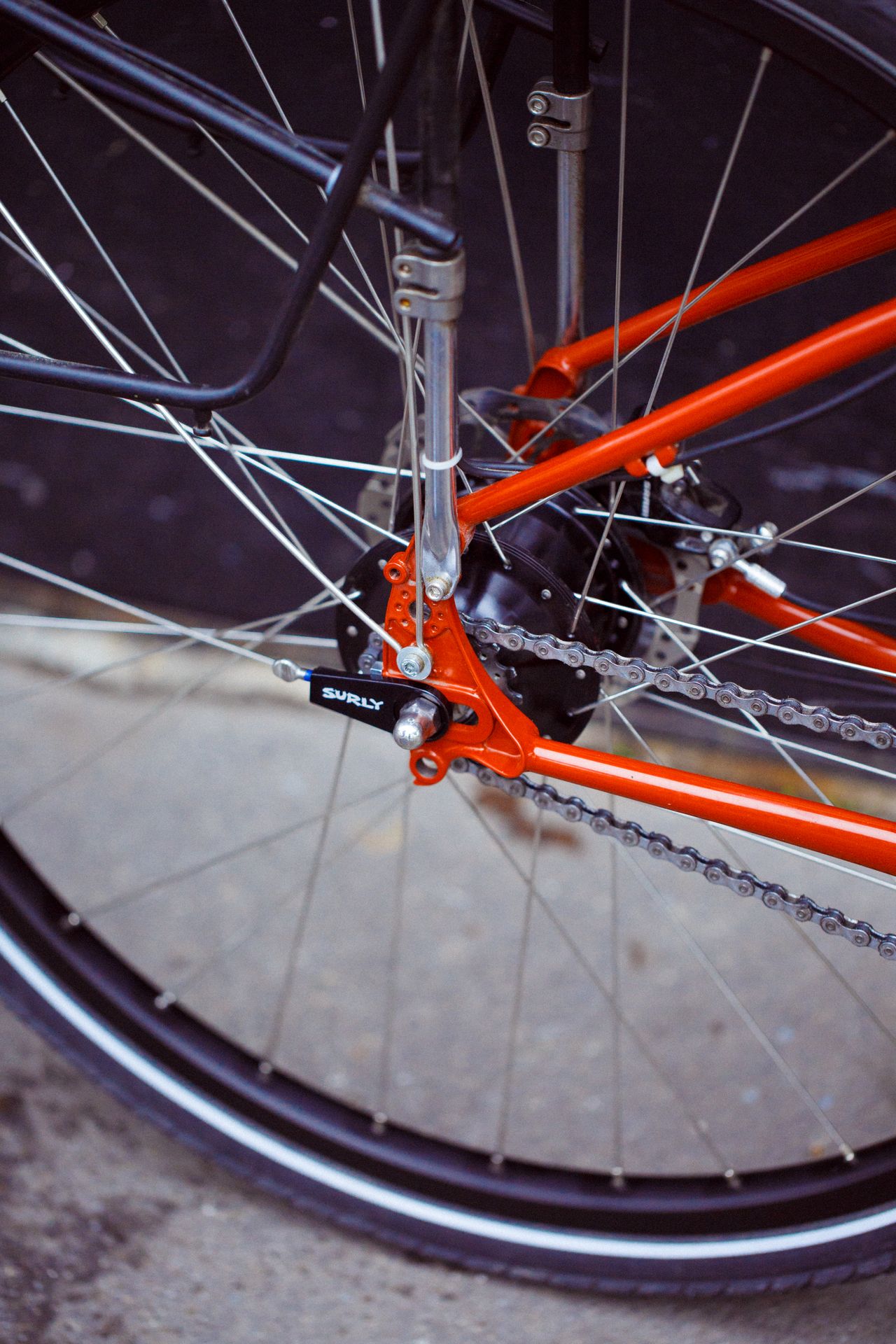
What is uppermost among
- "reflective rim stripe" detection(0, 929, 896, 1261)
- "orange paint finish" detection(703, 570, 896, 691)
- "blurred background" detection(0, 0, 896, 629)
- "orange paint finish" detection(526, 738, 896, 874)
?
"blurred background" detection(0, 0, 896, 629)

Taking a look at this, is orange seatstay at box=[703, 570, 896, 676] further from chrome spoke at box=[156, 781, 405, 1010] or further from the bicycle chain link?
chrome spoke at box=[156, 781, 405, 1010]

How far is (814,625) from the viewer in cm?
86

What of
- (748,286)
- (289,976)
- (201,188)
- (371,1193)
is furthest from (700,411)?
(289,976)

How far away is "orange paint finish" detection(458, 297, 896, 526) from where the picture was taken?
0.68m

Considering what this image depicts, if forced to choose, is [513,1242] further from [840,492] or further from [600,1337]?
[840,492]

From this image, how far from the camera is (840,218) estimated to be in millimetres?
1090

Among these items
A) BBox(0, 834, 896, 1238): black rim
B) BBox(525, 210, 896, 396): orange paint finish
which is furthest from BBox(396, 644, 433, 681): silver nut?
BBox(0, 834, 896, 1238): black rim

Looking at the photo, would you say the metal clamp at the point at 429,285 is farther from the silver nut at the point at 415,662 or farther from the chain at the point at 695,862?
the chain at the point at 695,862

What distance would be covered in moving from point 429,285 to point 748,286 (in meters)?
0.22

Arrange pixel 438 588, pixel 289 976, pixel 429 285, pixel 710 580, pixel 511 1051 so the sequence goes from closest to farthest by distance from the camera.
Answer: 1. pixel 429 285
2. pixel 438 588
3. pixel 710 580
4. pixel 511 1051
5. pixel 289 976

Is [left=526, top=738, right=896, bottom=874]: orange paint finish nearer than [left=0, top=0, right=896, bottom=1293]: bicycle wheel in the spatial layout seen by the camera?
Yes

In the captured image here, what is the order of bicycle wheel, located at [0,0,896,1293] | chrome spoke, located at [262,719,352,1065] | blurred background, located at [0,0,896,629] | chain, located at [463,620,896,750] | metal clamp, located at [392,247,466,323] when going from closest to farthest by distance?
metal clamp, located at [392,247,466,323], chain, located at [463,620,896,750], bicycle wheel, located at [0,0,896,1293], blurred background, located at [0,0,896,629], chrome spoke, located at [262,719,352,1065]

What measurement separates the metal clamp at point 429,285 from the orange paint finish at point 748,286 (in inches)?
7.3

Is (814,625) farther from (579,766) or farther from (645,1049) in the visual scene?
(645,1049)
